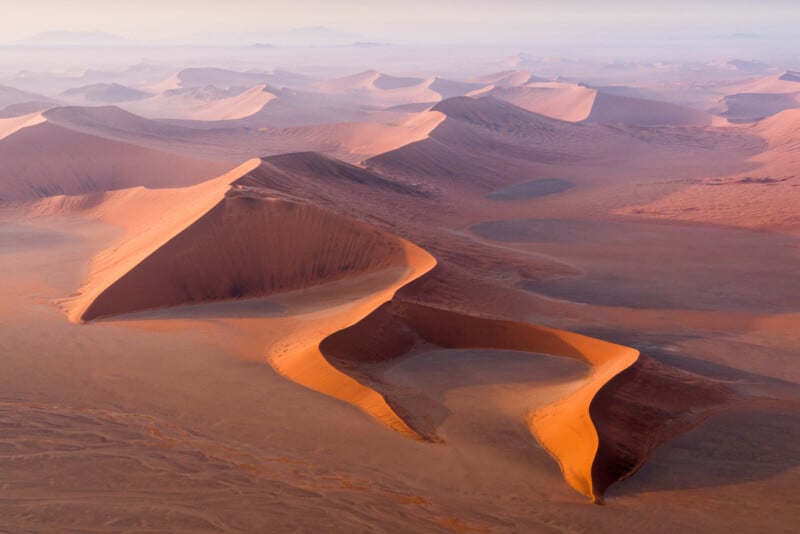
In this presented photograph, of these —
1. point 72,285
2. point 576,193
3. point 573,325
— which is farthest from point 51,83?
point 573,325

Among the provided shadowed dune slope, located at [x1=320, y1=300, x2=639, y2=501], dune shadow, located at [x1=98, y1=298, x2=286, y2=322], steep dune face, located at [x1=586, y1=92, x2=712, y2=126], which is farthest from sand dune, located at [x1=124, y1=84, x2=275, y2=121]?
shadowed dune slope, located at [x1=320, y1=300, x2=639, y2=501]

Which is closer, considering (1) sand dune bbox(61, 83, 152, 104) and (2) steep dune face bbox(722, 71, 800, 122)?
(2) steep dune face bbox(722, 71, 800, 122)

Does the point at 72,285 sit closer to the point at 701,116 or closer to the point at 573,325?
the point at 573,325

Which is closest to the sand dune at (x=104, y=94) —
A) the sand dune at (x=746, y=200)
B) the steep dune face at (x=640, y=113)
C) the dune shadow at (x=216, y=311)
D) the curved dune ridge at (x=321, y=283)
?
the steep dune face at (x=640, y=113)

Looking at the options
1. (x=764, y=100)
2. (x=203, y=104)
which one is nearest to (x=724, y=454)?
(x=203, y=104)

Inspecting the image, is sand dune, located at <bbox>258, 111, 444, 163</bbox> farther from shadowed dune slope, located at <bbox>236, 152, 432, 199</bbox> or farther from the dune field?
shadowed dune slope, located at <bbox>236, 152, 432, 199</bbox>

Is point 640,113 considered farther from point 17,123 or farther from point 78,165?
point 78,165
